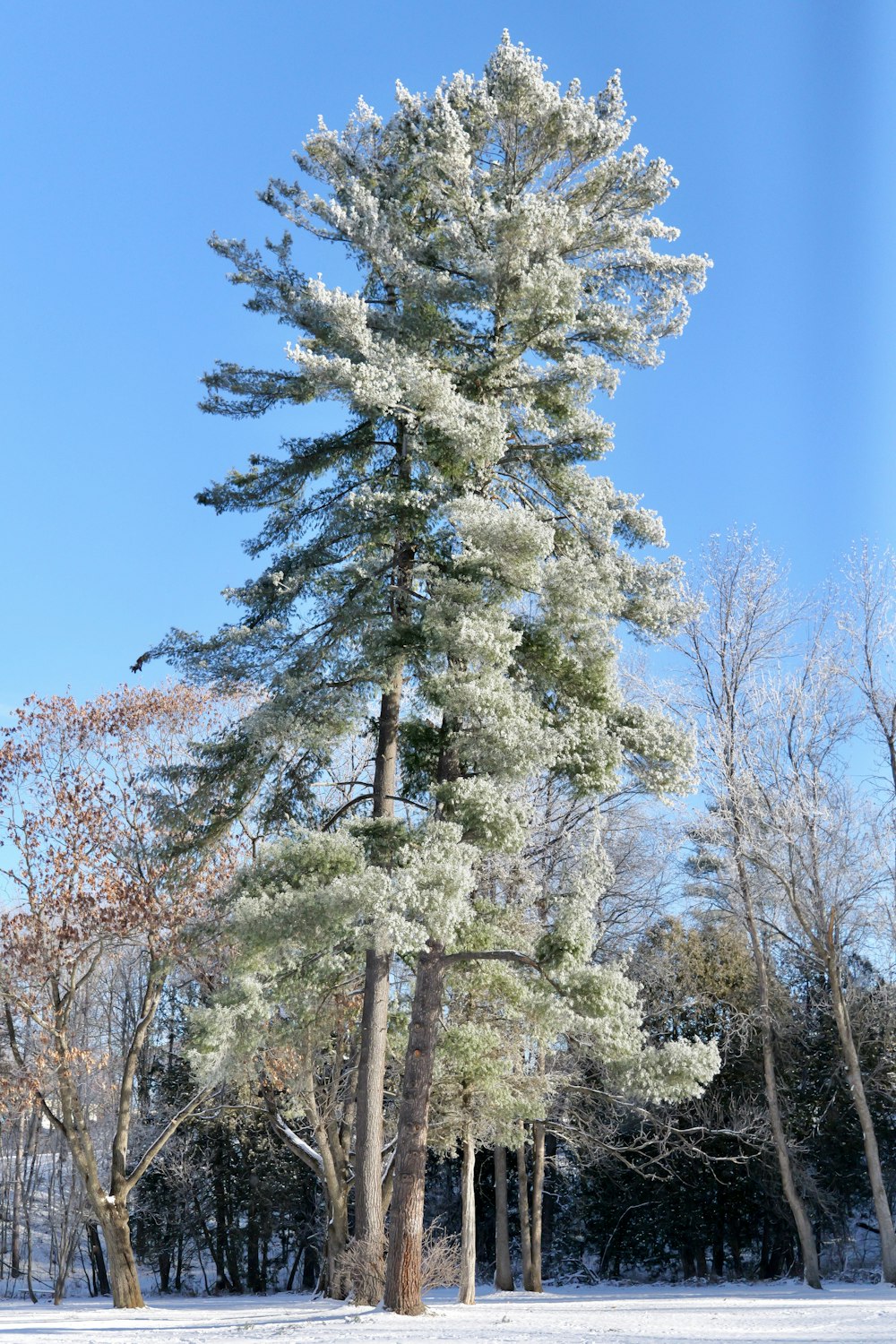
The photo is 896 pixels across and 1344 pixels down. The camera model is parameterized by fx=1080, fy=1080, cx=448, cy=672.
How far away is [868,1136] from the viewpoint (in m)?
17.1

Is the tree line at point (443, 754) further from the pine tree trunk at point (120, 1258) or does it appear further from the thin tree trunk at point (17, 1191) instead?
the thin tree trunk at point (17, 1191)

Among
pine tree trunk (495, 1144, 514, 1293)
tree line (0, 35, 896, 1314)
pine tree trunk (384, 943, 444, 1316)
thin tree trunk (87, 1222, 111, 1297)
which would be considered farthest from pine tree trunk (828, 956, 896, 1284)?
thin tree trunk (87, 1222, 111, 1297)

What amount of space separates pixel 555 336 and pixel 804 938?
1292 centimetres

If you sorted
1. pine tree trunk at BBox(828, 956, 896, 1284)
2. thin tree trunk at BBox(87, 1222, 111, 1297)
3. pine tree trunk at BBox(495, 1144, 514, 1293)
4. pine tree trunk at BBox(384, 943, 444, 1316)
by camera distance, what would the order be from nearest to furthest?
pine tree trunk at BBox(384, 943, 444, 1316)
pine tree trunk at BBox(828, 956, 896, 1284)
pine tree trunk at BBox(495, 1144, 514, 1293)
thin tree trunk at BBox(87, 1222, 111, 1297)

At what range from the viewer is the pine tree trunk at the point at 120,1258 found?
15.9 m

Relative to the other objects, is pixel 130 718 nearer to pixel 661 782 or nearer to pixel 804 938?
pixel 661 782

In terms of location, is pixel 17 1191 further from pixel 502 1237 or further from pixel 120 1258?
pixel 502 1237

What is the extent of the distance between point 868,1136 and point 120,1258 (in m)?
11.6

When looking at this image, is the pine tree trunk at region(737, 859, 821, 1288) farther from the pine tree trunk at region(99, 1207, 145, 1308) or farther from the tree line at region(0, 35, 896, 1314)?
the pine tree trunk at region(99, 1207, 145, 1308)

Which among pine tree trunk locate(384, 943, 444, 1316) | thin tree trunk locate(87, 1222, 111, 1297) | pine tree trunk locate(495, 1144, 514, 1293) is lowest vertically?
thin tree trunk locate(87, 1222, 111, 1297)

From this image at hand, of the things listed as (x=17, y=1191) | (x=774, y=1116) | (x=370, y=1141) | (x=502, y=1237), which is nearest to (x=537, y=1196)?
(x=502, y=1237)

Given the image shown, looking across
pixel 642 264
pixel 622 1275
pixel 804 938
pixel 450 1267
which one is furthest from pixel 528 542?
pixel 622 1275

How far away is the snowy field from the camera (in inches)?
342

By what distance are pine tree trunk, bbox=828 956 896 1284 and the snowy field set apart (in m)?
0.66
